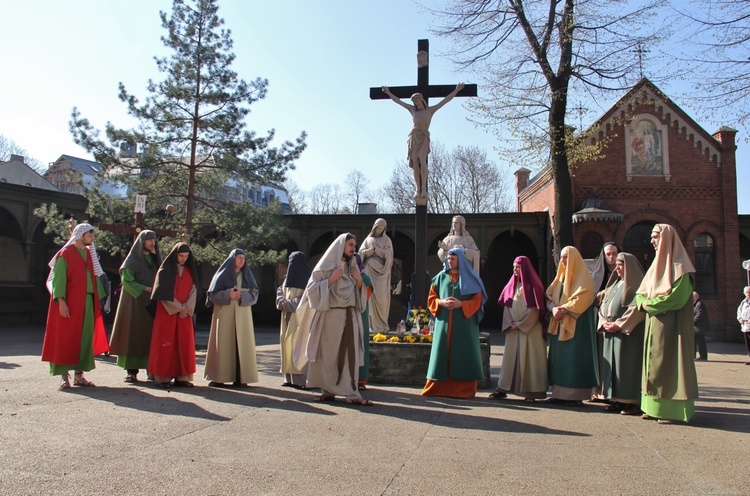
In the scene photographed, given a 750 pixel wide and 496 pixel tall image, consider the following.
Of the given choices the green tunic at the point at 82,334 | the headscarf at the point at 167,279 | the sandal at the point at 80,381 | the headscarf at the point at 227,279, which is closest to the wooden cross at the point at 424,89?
the headscarf at the point at 227,279

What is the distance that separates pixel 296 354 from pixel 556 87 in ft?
28.4

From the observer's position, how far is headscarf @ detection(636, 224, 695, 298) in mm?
5938

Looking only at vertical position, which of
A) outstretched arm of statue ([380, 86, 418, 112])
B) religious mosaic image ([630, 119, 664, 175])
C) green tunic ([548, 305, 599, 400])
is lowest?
green tunic ([548, 305, 599, 400])

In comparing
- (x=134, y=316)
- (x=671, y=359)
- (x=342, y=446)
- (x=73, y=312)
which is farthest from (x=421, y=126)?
(x=342, y=446)

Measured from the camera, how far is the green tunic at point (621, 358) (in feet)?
21.1

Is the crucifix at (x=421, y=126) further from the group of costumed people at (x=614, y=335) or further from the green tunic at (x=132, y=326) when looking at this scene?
the green tunic at (x=132, y=326)

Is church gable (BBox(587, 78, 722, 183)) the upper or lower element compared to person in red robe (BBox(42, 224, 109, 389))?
upper

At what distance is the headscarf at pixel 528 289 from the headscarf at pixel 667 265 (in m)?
1.30

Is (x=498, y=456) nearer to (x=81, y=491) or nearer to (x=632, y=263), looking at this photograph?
(x=81, y=491)

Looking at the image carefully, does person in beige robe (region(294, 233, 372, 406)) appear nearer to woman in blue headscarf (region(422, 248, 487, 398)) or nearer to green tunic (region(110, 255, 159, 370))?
woman in blue headscarf (region(422, 248, 487, 398))

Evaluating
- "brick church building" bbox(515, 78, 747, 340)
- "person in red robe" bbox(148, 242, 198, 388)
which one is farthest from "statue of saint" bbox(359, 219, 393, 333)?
"brick church building" bbox(515, 78, 747, 340)

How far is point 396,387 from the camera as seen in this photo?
322 inches

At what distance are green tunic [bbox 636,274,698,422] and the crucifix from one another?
4663mm

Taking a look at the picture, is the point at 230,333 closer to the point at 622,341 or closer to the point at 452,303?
the point at 452,303
